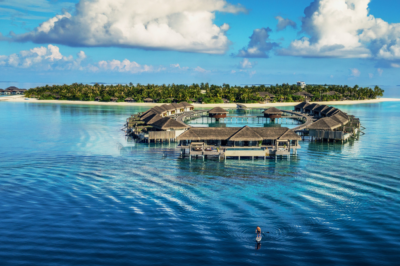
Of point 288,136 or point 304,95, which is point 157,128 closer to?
point 288,136

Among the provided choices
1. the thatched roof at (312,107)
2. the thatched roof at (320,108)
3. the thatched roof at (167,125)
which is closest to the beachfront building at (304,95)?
the thatched roof at (312,107)

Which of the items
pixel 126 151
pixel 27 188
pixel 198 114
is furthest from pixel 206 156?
pixel 198 114

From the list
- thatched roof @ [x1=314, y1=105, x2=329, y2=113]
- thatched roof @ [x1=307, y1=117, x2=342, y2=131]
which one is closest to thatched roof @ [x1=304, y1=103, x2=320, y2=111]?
thatched roof @ [x1=314, y1=105, x2=329, y2=113]

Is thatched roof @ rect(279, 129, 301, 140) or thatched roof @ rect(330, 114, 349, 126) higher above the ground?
thatched roof @ rect(330, 114, 349, 126)

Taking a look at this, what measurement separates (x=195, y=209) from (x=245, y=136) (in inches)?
704

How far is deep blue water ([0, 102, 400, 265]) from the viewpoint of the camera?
16344 millimetres

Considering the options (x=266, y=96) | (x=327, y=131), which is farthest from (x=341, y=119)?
(x=266, y=96)

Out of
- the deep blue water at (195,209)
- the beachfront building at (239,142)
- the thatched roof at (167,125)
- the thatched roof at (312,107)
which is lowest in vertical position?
the deep blue water at (195,209)

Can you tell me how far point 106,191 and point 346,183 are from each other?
1920 cm

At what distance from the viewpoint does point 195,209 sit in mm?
21641

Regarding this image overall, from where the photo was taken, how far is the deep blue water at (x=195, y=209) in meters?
16.3

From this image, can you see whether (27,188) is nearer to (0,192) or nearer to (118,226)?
(0,192)

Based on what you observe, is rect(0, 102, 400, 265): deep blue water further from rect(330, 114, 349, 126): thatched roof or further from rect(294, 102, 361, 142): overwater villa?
rect(330, 114, 349, 126): thatched roof

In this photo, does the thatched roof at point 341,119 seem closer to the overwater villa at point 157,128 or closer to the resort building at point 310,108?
the resort building at point 310,108
